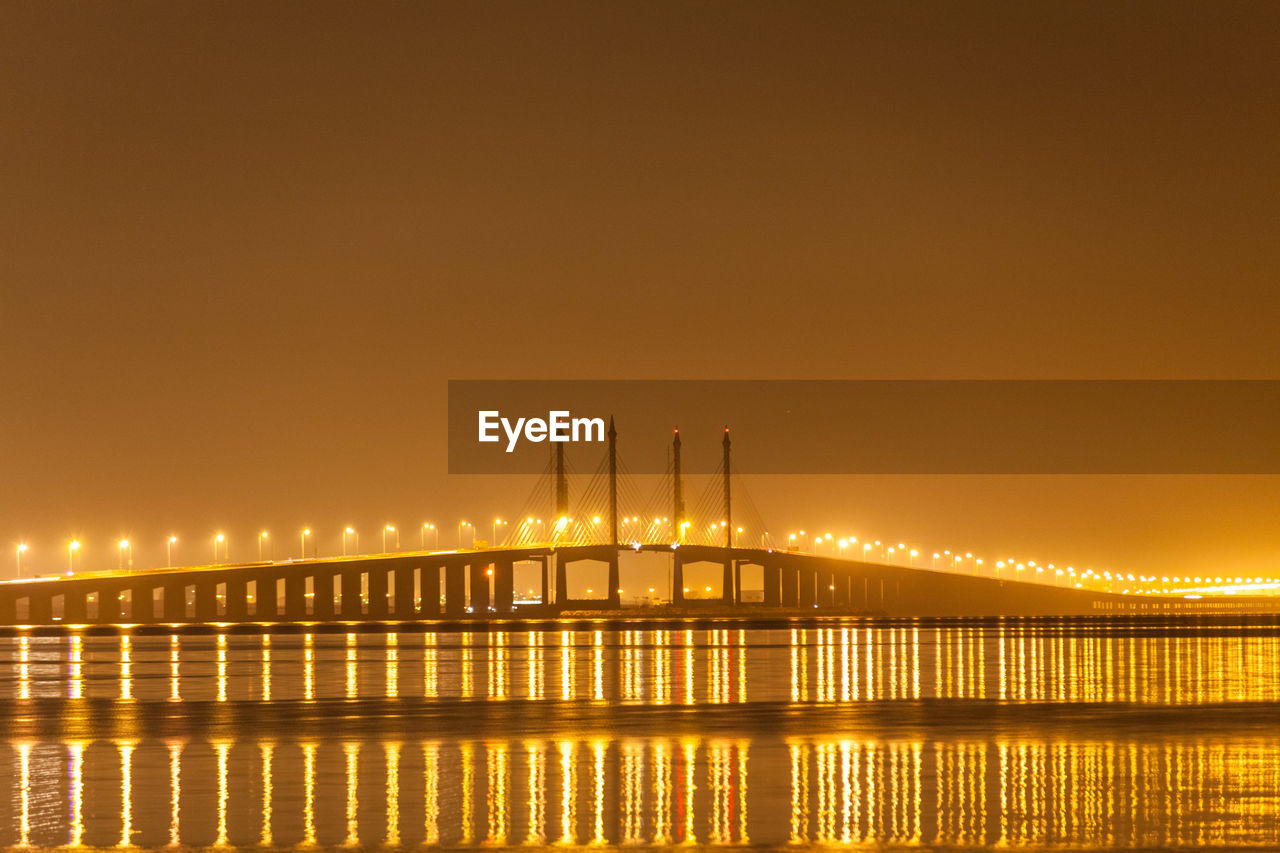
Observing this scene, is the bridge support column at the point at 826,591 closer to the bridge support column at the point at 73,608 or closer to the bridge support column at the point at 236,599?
the bridge support column at the point at 236,599

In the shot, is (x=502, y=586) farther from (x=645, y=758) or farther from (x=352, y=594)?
(x=645, y=758)

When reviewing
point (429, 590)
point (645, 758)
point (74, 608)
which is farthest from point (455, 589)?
point (645, 758)

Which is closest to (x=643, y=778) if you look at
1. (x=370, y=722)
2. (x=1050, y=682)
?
(x=370, y=722)

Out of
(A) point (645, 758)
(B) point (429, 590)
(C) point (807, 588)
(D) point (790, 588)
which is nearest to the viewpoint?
(A) point (645, 758)

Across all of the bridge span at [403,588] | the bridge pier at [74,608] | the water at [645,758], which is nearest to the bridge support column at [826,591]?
the bridge span at [403,588]

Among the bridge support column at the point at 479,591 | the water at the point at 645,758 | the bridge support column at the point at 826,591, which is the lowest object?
the bridge support column at the point at 826,591

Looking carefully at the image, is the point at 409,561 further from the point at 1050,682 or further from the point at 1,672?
the point at 1050,682
